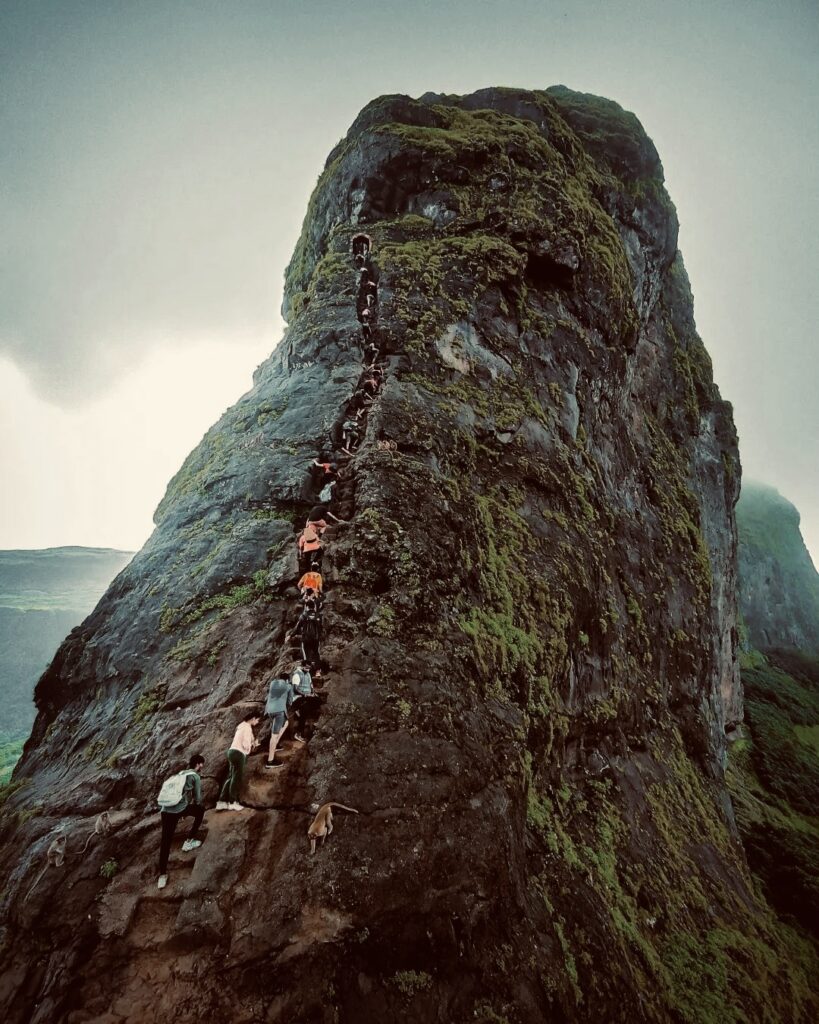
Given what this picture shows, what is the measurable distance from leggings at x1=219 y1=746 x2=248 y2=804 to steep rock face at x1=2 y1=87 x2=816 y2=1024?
167 millimetres

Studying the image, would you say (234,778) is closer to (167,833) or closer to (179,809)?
(179,809)

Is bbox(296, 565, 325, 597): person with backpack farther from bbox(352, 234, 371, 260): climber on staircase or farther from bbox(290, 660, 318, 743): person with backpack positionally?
bbox(352, 234, 371, 260): climber on staircase

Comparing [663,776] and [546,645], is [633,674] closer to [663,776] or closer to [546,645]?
[663,776]

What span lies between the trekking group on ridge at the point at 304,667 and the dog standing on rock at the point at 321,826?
86 centimetres

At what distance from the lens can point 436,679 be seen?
7551mm

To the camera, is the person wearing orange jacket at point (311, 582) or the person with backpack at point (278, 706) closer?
the person with backpack at point (278, 706)

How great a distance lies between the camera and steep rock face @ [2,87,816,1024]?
5.27 meters

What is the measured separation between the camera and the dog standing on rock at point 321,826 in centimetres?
552

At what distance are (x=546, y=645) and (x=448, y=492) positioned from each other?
13.0 ft

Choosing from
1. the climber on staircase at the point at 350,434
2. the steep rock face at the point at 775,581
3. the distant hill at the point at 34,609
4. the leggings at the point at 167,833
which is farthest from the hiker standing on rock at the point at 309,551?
the steep rock face at the point at 775,581

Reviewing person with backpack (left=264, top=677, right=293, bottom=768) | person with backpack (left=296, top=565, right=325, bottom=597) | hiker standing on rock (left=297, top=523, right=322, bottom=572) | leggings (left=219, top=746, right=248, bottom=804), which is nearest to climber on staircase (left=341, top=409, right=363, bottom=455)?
hiker standing on rock (left=297, top=523, right=322, bottom=572)

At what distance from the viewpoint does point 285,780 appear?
609cm

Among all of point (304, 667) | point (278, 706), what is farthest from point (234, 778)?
point (304, 667)

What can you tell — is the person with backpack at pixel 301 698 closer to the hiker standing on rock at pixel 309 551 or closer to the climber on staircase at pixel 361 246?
the hiker standing on rock at pixel 309 551
